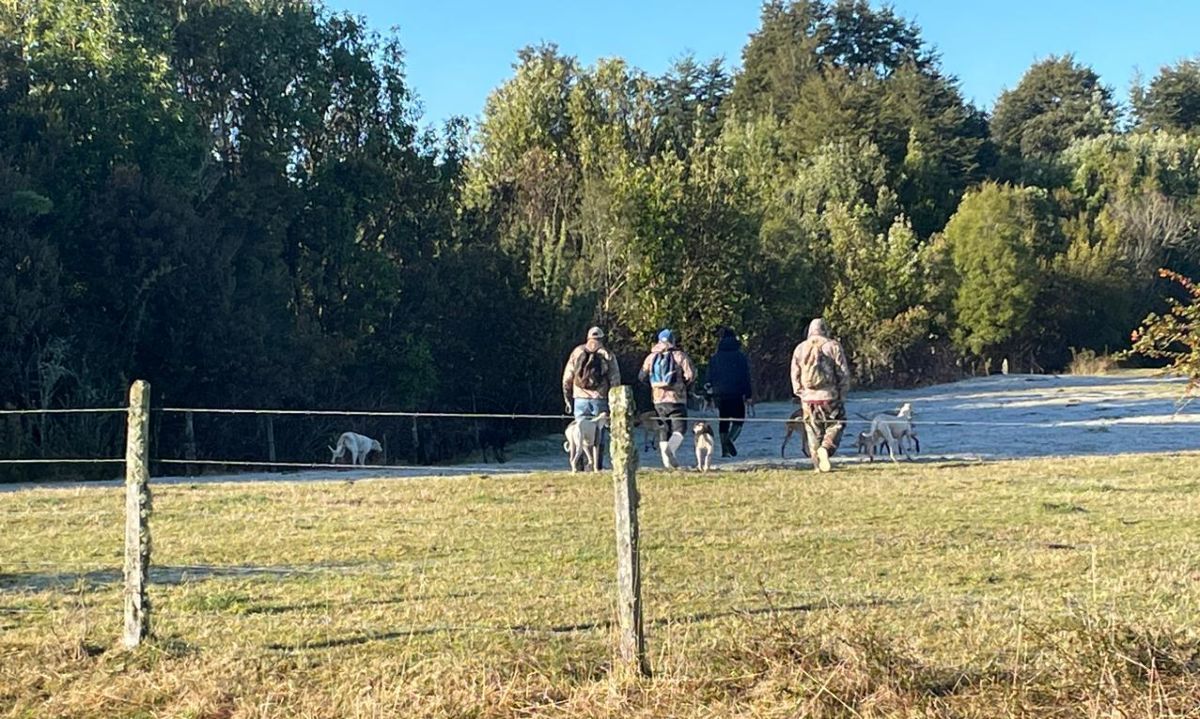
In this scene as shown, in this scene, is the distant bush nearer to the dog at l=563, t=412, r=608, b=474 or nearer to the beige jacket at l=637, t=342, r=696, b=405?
the beige jacket at l=637, t=342, r=696, b=405

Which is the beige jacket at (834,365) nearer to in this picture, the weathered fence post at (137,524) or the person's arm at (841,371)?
the person's arm at (841,371)

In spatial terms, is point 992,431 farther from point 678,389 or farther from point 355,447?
point 355,447

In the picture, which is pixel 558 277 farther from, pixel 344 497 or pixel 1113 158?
pixel 1113 158

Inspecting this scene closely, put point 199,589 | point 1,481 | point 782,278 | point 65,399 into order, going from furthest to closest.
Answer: point 782,278 < point 65,399 < point 1,481 < point 199,589

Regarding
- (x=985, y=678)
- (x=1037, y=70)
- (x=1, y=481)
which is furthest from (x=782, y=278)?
(x=1037, y=70)

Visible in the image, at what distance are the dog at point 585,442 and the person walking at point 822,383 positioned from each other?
2540mm

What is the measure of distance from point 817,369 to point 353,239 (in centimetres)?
1196

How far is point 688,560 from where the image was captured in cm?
887

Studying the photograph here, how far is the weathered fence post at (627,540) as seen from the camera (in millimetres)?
5488

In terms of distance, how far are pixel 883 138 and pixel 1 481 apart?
139 ft

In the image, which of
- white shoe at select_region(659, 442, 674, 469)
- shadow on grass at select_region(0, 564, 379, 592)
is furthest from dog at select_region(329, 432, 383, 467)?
shadow on grass at select_region(0, 564, 379, 592)

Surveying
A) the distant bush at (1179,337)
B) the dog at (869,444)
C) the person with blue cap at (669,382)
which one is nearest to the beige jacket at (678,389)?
the person with blue cap at (669,382)

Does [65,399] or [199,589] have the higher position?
[65,399]

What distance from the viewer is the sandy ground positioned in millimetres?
17359
